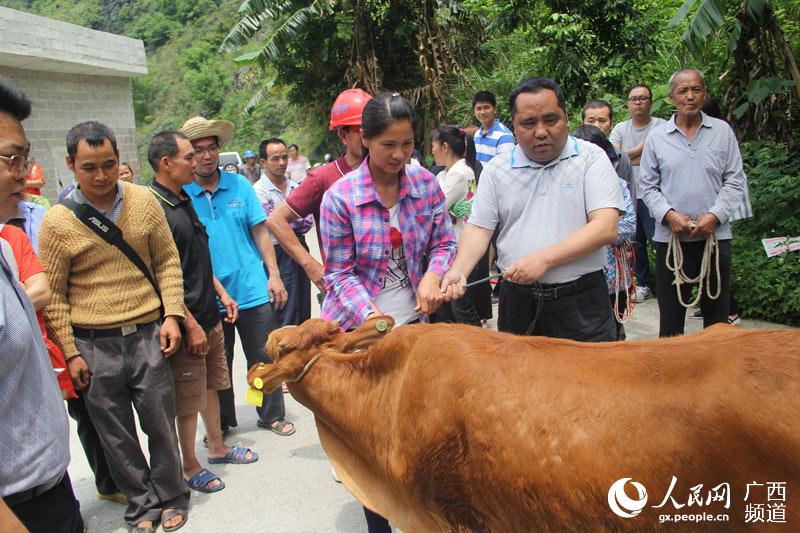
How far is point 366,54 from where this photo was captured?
1808 cm

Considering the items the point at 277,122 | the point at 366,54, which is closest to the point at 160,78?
the point at 277,122

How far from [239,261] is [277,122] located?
131 ft

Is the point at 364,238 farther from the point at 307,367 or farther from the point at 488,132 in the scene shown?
the point at 488,132

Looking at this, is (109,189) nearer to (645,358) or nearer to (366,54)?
(645,358)

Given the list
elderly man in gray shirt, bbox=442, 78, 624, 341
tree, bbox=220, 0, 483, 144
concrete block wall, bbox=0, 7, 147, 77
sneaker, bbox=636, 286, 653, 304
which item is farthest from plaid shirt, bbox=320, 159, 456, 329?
concrete block wall, bbox=0, 7, 147, 77

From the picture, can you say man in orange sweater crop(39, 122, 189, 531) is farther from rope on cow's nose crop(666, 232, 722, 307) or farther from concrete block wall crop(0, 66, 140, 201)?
concrete block wall crop(0, 66, 140, 201)

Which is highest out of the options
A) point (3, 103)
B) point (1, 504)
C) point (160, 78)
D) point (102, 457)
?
point (160, 78)

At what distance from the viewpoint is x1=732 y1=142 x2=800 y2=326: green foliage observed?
20.7 ft

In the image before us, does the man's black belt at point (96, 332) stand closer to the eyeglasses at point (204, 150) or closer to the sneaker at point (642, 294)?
the eyeglasses at point (204, 150)

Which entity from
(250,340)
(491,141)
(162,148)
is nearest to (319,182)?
(162,148)

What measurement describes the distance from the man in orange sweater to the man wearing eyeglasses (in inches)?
204

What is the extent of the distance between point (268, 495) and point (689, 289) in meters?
3.28

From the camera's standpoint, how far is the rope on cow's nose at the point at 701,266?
4602 millimetres

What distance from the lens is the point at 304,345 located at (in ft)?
8.99
